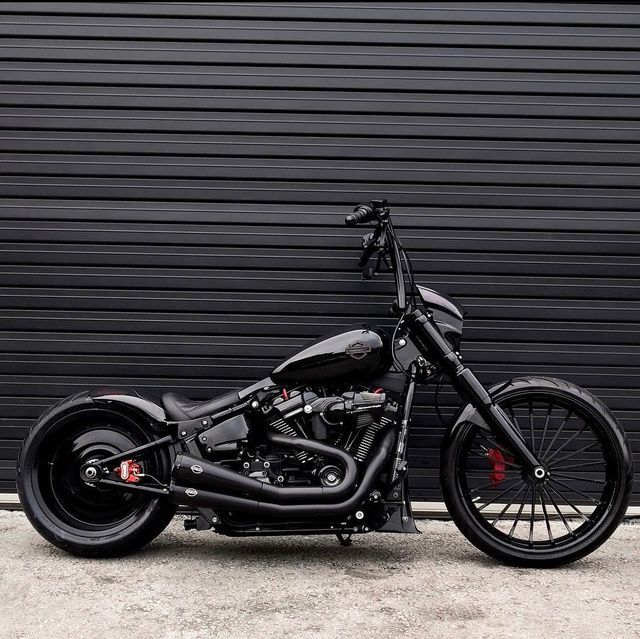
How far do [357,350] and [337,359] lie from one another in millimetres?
109

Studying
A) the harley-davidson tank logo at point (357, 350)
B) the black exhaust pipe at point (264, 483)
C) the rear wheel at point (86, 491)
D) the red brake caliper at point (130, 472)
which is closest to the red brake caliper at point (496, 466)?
the black exhaust pipe at point (264, 483)

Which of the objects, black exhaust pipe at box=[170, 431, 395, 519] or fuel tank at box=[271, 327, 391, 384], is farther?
fuel tank at box=[271, 327, 391, 384]

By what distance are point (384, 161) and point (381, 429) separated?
5.62 ft

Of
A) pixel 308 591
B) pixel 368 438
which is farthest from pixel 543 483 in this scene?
pixel 308 591

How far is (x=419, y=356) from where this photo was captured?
384 centimetres

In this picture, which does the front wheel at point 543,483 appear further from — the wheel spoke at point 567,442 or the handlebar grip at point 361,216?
the handlebar grip at point 361,216

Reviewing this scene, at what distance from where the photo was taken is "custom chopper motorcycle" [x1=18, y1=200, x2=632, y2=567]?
369 centimetres

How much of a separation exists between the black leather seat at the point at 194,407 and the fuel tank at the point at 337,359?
Answer: 0.92 ft

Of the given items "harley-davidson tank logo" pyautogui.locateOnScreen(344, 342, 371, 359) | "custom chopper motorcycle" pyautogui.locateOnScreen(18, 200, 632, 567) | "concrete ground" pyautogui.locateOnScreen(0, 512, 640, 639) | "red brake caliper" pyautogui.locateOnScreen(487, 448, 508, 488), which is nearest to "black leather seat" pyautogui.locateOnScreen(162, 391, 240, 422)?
"custom chopper motorcycle" pyautogui.locateOnScreen(18, 200, 632, 567)

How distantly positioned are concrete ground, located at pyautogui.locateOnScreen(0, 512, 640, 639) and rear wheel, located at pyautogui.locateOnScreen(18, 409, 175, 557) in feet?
0.40

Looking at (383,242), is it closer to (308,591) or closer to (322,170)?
(322,170)

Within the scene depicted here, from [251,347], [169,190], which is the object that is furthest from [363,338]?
[169,190]

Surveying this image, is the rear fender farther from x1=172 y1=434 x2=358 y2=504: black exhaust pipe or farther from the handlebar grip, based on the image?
the handlebar grip

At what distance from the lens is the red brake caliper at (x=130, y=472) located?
3787mm
